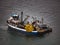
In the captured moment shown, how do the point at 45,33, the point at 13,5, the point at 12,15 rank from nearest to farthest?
the point at 45,33, the point at 12,15, the point at 13,5

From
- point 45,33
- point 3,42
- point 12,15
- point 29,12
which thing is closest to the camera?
point 3,42

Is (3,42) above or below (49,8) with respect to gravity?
below

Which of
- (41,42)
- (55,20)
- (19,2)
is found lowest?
(41,42)

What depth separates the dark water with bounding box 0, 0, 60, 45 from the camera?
4.73 feet

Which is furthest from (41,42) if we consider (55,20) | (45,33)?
(55,20)

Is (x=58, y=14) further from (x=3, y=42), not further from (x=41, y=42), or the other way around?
(x=3, y=42)

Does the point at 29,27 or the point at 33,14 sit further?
→ the point at 33,14

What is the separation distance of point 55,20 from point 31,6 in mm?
327

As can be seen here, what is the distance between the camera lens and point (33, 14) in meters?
1.77

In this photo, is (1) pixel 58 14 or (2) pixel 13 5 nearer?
(1) pixel 58 14

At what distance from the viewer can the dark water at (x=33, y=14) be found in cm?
144

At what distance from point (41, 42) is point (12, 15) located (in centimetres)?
39

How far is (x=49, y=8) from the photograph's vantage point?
192 cm

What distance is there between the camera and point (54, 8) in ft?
6.29
